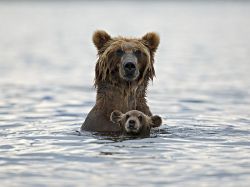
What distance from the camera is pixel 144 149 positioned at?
1260 centimetres

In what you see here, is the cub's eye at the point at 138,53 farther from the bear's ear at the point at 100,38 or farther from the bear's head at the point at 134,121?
the bear's head at the point at 134,121

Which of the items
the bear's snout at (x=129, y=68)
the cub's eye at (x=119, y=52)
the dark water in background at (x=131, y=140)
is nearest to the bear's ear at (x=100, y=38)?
the cub's eye at (x=119, y=52)

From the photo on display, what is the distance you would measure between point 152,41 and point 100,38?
0.93 meters

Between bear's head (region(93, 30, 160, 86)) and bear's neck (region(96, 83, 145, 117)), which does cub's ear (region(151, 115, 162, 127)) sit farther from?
bear's head (region(93, 30, 160, 86))

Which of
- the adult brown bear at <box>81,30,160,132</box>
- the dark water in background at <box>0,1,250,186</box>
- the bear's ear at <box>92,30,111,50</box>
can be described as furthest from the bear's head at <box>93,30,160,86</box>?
the dark water in background at <box>0,1,250,186</box>

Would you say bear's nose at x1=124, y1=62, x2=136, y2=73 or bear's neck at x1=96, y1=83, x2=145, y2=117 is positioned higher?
bear's nose at x1=124, y1=62, x2=136, y2=73

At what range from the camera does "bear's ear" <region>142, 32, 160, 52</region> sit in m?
14.5

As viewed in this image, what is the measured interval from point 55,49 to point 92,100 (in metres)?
23.9

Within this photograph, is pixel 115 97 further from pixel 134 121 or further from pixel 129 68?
pixel 134 121

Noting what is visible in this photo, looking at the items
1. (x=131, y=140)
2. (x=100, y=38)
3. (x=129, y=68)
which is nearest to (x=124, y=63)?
(x=129, y=68)

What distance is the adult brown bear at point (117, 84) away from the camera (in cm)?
1399

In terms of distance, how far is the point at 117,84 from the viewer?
46.2ft

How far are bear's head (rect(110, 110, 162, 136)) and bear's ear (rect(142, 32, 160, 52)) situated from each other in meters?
1.37

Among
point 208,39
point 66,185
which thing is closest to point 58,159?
point 66,185
